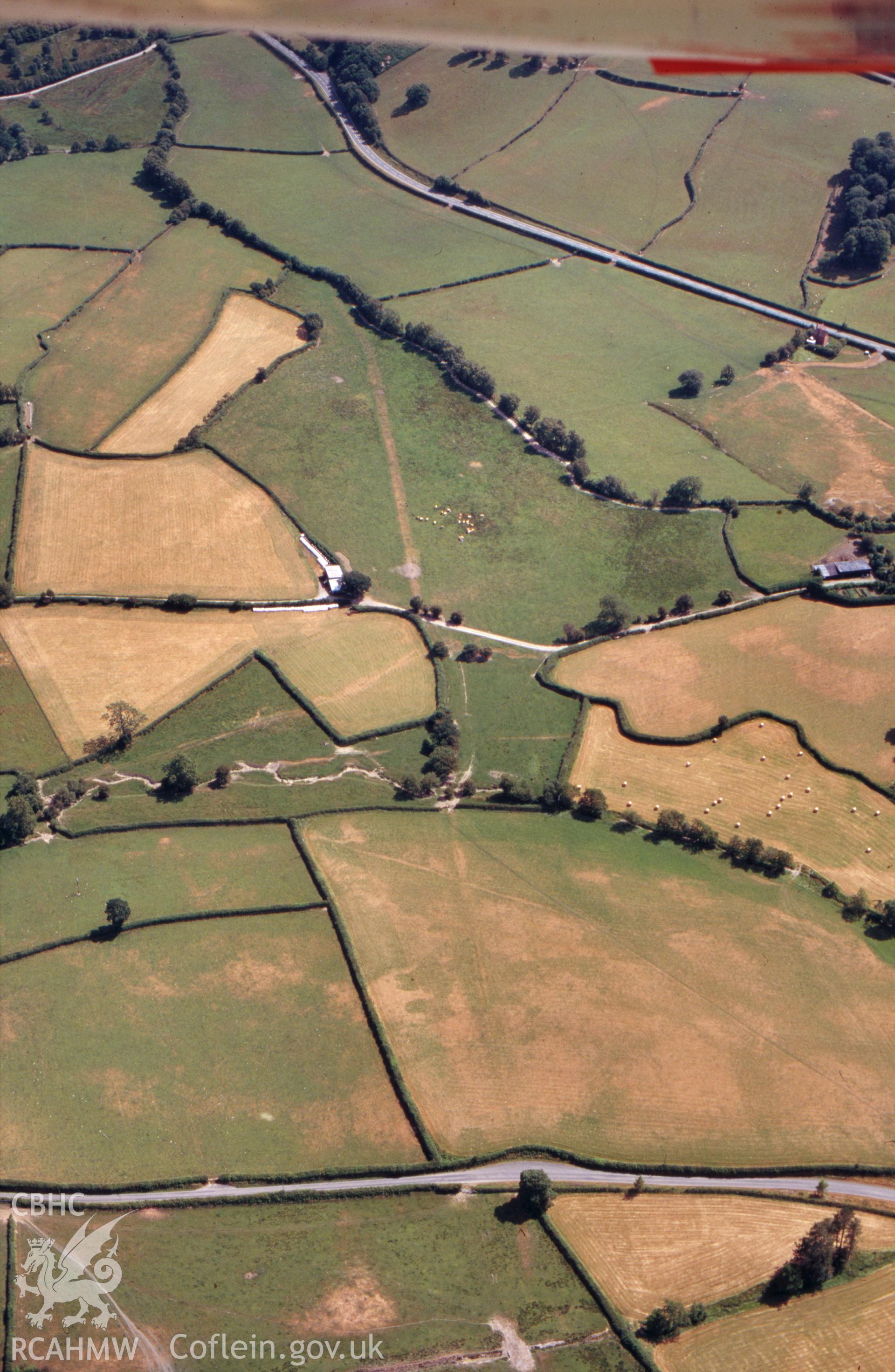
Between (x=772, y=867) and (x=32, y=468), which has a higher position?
(x=32, y=468)

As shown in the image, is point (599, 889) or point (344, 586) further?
point (344, 586)

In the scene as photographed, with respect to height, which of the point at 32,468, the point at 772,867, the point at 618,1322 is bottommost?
the point at 618,1322

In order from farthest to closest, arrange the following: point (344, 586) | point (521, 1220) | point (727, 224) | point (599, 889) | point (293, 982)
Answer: point (727, 224) < point (344, 586) < point (599, 889) < point (293, 982) < point (521, 1220)

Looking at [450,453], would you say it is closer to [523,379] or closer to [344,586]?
[523,379]

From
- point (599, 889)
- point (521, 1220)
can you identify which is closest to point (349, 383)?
point (599, 889)

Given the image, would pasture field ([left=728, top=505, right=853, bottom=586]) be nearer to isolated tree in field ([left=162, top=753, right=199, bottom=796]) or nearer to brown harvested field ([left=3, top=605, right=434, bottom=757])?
brown harvested field ([left=3, top=605, right=434, bottom=757])

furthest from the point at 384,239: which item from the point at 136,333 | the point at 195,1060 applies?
the point at 195,1060
